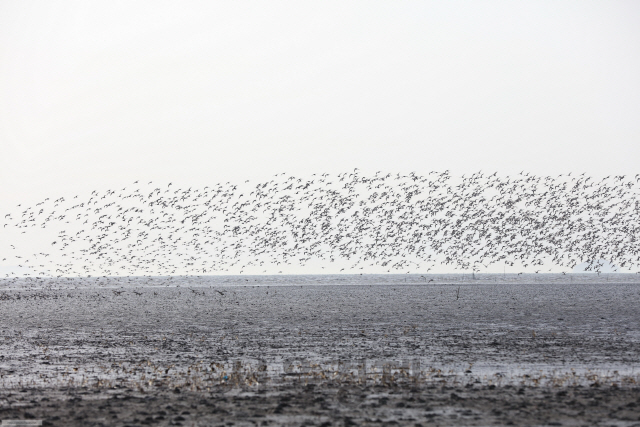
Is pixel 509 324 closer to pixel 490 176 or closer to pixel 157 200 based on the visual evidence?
pixel 490 176

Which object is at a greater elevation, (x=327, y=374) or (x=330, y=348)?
(x=327, y=374)

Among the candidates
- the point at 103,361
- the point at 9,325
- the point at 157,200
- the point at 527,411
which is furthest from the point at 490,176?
the point at 527,411

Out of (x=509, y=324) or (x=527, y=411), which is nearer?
(x=527, y=411)

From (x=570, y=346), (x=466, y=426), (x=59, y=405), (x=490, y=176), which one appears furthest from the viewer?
(x=490, y=176)

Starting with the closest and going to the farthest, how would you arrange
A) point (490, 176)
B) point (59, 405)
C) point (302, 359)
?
point (59, 405)
point (302, 359)
point (490, 176)

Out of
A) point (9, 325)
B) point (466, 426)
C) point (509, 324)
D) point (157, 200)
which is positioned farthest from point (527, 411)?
point (157, 200)

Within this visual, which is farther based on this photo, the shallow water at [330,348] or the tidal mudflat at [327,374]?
the shallow water at [330,348]

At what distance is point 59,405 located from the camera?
1917 centimetres

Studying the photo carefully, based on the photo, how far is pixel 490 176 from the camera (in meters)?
83.3

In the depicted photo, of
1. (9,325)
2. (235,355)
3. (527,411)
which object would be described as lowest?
(9,325)

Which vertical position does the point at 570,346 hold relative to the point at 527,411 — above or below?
below

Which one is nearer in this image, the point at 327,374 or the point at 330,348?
the point at 327,374

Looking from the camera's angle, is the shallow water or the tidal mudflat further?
the shallow water

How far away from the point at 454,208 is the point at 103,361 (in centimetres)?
7297
